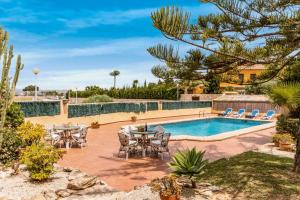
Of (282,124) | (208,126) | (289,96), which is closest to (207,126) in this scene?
(208,126)

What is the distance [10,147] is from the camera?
845cm

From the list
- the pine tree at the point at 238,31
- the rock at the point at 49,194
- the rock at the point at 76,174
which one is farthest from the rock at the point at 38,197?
the pine tree at the point at 238,31

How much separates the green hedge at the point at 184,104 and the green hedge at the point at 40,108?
10.2 m

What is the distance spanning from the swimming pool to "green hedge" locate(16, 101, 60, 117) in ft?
18.9

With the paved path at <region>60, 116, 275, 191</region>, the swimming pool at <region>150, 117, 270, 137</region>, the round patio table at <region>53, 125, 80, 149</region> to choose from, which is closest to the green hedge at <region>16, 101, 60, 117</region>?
the paved path at <region>60, 116, 275, 191</region>

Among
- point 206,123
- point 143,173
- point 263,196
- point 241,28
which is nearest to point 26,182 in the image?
point 143,173

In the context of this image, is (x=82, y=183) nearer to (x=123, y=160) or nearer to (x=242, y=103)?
(x=123, y=160)

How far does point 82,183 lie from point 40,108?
9.68 meters

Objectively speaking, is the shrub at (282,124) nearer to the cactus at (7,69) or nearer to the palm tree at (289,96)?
the palm tree at (289,96)

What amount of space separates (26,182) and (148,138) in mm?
4104

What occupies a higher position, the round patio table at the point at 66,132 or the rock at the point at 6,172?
the round patio table at the point at 66,132

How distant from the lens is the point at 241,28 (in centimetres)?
667

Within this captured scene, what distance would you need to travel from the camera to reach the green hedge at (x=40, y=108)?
563 inches

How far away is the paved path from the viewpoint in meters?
7.28
